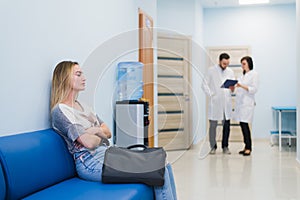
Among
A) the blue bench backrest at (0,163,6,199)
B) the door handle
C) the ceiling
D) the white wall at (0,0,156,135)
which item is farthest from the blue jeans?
the ceiling

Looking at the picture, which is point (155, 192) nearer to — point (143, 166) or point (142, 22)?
point (143, 166)

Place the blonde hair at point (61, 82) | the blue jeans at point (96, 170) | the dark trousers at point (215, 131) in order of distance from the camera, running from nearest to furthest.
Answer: the blue jeans at point (96, 170)
the blonde hair at point (61, 82)
the dark trousers at point (215, 131)

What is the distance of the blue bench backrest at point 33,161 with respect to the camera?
1.88 meters

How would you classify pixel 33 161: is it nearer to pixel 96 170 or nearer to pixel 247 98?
pixel 96 170

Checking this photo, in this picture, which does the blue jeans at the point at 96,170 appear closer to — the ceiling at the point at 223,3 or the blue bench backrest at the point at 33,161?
the blue bench backrest at the point at 33,161

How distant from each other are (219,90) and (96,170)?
168 inches

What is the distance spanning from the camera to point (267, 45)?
7602mm

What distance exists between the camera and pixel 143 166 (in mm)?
2320

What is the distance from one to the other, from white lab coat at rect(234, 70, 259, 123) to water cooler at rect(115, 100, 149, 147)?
2.55 meters

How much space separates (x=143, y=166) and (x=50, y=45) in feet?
3.66

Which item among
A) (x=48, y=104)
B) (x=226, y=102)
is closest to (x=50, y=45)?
(x=48, y=104)

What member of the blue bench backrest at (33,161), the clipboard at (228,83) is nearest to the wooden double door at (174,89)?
the clipboard at (228,83)

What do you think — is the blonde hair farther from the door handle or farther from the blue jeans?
the door handle

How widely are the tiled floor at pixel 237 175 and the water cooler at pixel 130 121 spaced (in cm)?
71
